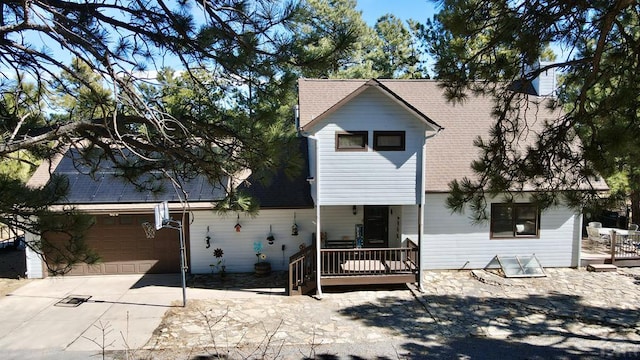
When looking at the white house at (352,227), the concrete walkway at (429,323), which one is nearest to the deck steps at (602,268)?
the white house at (352,227)

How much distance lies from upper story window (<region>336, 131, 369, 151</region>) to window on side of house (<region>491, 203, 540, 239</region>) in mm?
5272

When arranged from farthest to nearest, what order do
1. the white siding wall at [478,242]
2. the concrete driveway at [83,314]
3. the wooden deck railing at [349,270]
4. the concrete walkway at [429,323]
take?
the white siding wall at [478,242] → the wooden deck railing at [349,270] → the concrete driveway at [83,314] → the concrete walkway at [429,323]

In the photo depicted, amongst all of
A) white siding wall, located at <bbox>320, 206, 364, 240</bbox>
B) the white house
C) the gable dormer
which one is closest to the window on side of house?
the white house

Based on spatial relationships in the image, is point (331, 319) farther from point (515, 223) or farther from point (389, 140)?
point (515, 223)

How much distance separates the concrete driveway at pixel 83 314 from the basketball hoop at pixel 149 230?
4.47ft

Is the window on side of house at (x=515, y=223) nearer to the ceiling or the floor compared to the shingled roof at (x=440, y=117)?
nearer to the floor

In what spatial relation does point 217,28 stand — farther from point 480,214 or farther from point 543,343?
point 543,343

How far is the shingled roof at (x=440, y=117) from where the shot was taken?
13828mm

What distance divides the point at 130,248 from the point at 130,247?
33 mm

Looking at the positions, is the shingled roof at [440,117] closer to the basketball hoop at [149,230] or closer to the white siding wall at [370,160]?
the white siding wall at [370,160]

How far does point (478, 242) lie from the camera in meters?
13.8

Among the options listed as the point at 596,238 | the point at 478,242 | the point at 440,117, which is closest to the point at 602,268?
the point at 596,238

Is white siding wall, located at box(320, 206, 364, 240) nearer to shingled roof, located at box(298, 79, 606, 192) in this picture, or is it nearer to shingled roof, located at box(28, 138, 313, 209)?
shingled roof, located at box(28, 138, 313, 209)

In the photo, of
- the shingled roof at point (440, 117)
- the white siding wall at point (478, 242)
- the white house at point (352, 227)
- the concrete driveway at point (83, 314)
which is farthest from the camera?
the shingled roof at point (440, 117)
